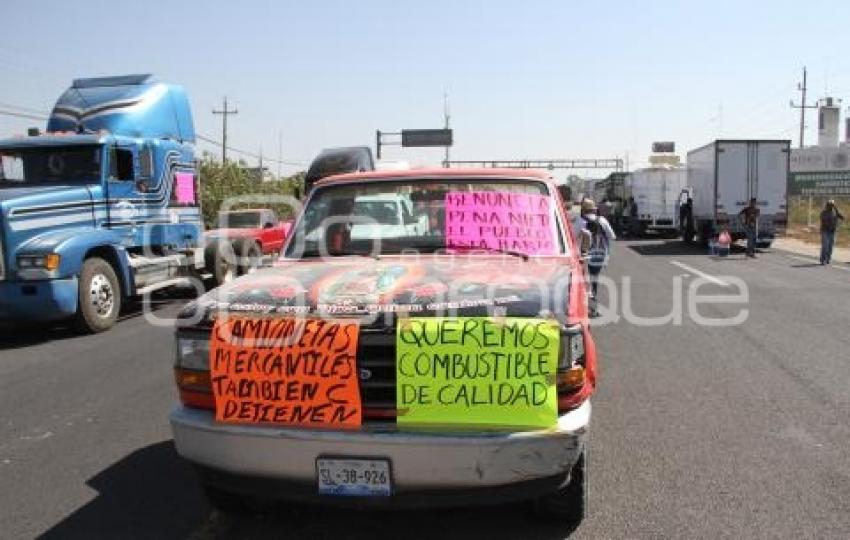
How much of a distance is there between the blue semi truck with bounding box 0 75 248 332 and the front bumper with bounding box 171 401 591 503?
25.3ft

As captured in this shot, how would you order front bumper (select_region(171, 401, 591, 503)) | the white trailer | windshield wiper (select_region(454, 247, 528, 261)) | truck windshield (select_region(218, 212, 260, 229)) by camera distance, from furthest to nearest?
the white trailer < truck windshield (select_region(218, 212, 260, 229)) < windshield wiper (select_region(454, 247, 528, 261)) < front bumper (select_region(171, 401, 591, 503))

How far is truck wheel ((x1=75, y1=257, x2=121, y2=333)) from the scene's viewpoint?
35.2 ft

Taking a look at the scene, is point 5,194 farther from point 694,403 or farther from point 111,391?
point 694,403

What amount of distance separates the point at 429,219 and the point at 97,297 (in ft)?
24.1

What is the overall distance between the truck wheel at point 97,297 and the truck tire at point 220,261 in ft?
9.82

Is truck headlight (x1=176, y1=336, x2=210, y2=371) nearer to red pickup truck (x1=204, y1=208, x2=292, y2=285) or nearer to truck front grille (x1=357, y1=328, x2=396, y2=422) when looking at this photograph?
truck front grille (x1=357, y1=328, x2=396, y2=422)

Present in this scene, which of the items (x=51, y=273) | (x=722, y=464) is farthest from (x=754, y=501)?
(x=51, y=273)

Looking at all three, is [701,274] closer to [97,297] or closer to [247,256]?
[247,256]

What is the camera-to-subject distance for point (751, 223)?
79.0 ft

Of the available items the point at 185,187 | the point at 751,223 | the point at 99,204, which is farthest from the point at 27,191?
the point at 751,223

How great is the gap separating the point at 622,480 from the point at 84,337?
26.8 feet

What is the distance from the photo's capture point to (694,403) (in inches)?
262

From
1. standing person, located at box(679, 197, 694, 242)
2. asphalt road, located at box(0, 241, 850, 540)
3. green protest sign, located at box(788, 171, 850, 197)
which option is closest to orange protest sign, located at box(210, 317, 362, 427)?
asphalt road, located at box(0, 241, 850, 540)

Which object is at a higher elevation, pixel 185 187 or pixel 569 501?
pixel 185 187
